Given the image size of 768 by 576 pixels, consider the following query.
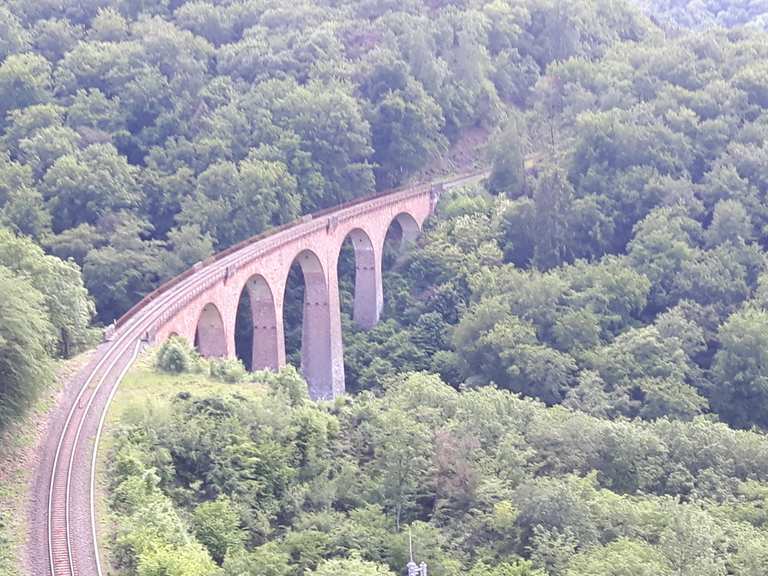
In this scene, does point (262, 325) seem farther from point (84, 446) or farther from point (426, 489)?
point (84, 446)

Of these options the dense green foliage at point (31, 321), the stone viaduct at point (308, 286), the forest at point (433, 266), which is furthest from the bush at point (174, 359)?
the dense green foliage at point (31, 321)

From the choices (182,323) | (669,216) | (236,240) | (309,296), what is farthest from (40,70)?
(669,216)

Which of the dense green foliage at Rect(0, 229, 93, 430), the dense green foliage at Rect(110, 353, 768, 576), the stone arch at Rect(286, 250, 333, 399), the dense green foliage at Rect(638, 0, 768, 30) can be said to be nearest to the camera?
the dense green foliage at Rect(110, 353, 768, 576)

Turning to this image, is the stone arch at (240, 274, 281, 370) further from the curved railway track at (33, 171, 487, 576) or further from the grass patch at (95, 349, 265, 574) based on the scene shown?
the grass patch at (95, 349, 265, 574)

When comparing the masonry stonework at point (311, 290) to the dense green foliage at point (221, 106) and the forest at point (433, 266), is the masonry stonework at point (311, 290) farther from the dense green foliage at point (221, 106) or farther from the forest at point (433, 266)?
the dense green foliage at point (221, 106)

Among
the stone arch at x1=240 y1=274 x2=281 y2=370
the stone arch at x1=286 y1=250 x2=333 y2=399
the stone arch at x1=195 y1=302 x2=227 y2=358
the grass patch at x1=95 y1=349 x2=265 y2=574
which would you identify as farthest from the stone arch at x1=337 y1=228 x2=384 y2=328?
the grass patch at x1=95 y1=349 x2=265 y2=574

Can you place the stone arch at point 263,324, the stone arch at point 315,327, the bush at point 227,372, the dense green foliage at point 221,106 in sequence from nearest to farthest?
1. the bush at point 227,372
2. the stone arch at point 263,324
3. the dense green foliage at point 221,106
4. the stone arch at point 315,327

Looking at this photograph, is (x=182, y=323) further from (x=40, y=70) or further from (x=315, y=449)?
(x=40, y=70)
